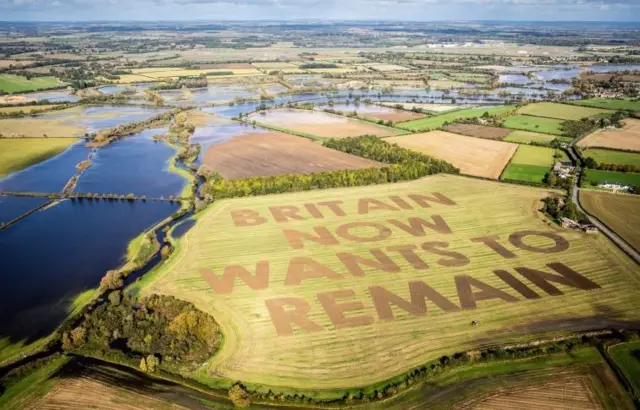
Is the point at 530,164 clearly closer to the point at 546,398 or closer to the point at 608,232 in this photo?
the point at 608,232

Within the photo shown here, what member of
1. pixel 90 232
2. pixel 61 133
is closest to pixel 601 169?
pixel 90 232

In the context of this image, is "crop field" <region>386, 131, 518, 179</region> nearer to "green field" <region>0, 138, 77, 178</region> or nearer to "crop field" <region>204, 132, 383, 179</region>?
"crop field" <region>204, 132, 383, 179</region>

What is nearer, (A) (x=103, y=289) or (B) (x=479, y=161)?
(A) (x=103, y=289)

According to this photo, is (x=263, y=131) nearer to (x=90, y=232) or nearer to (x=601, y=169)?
(x=90, y=232)

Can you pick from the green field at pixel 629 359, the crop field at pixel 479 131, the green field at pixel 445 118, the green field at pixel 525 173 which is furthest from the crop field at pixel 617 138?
the green field at pixel 629 359

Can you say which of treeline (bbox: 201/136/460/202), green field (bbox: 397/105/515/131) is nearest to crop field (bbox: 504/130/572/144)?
green field (bbox: 397/105/515/131)

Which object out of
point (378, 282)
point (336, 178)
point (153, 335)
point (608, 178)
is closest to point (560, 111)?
point (608, 178)
